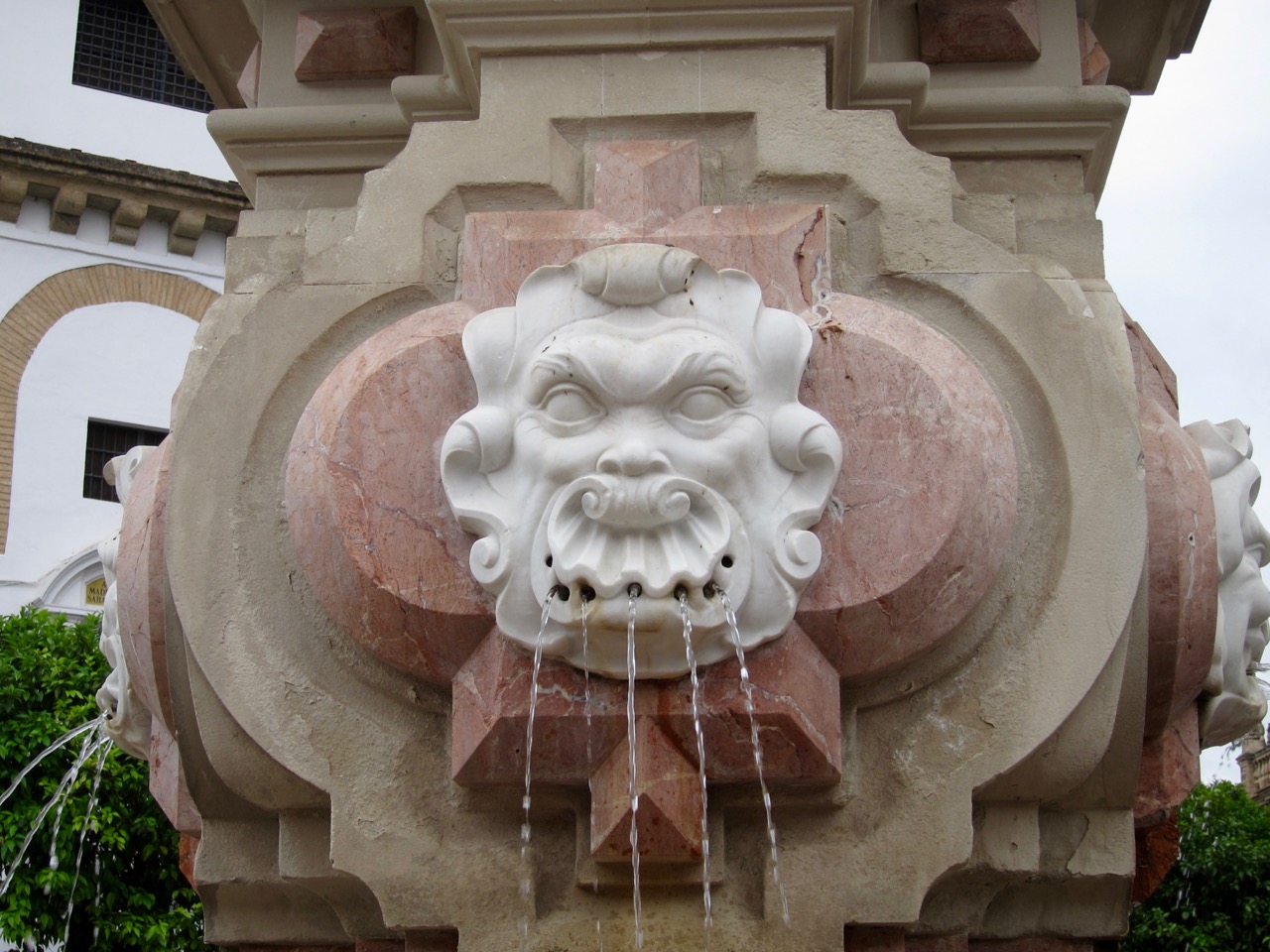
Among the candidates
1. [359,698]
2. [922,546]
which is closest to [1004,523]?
[922,546]

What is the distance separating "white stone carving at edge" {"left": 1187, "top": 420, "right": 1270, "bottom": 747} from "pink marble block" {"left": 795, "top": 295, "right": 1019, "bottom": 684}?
0.61 meters

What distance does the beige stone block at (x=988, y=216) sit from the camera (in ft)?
12.6

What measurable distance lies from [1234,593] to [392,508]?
6.27 ft

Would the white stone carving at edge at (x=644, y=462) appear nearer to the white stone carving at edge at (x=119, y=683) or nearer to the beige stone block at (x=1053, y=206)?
the beige stone block at (x=1053, y=206)

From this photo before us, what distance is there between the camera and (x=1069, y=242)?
13.1ft

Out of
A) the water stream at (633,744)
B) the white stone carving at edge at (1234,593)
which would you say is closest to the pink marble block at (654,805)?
the water stream at (633,744)

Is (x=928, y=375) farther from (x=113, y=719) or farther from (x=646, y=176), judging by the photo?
(x=113, y=719)

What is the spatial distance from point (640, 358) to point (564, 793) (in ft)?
2.95

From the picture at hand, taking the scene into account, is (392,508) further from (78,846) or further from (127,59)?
(127,59)

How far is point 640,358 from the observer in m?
3.23

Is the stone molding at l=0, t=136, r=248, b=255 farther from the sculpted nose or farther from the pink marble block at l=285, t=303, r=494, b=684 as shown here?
the sculpted nose

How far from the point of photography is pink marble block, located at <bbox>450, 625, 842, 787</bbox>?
3.22m

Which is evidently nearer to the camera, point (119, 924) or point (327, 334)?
point (327, 334)

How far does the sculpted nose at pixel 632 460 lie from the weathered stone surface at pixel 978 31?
1.72m
